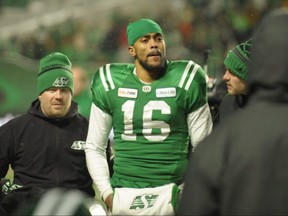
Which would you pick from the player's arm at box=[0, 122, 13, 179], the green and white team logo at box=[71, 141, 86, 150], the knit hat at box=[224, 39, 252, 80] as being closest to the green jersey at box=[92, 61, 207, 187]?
the knit hat at box=[224, 39, 252, 80]

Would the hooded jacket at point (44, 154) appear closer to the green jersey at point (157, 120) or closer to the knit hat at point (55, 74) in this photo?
the knit hat at point (55, 74)

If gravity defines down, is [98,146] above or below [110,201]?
above

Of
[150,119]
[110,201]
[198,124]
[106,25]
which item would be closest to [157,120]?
[150,119]

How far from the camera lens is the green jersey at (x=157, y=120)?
353 cm

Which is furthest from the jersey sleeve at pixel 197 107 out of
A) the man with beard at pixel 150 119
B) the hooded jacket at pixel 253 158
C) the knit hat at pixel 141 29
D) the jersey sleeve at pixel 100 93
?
the hooded jacket at pixel 253 158

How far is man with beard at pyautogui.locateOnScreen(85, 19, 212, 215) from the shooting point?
3.52m

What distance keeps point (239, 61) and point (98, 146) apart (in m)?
0.77

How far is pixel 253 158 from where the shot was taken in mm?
2088

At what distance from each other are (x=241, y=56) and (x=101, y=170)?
838 millimetres

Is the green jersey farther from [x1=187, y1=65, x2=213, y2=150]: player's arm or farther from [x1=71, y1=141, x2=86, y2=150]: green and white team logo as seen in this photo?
[x1=71, y1=141, x2=86, y2=150]: green and white team logo

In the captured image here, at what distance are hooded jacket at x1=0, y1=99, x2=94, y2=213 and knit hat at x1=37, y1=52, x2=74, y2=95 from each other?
0.15 m

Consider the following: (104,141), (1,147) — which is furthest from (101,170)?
(1,147)

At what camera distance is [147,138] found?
3.55 m

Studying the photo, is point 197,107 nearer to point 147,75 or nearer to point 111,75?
point 147,75
